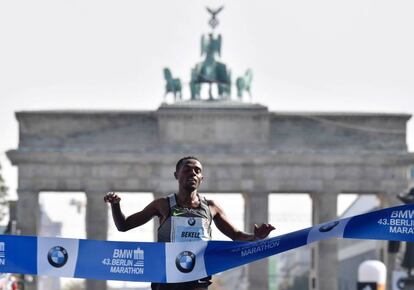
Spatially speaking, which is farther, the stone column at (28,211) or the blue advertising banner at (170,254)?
the stone column at (28,211)

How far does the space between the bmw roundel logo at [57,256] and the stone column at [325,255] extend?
2781 inches

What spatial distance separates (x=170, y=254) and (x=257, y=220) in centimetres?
7143

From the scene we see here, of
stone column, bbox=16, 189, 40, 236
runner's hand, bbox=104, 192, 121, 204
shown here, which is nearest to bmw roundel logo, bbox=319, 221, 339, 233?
runner's hand, bbox=104, 192, 121, 204

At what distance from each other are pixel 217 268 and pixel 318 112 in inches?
2806

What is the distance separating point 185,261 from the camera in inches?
505

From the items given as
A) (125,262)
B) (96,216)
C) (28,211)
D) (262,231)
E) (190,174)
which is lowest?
(125,262)

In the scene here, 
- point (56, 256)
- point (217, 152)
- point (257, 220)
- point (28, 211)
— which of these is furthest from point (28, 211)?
point (56, 256)

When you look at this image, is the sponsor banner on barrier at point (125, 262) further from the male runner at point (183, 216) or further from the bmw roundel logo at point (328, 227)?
the bmw roundel logo at point (328, 227)

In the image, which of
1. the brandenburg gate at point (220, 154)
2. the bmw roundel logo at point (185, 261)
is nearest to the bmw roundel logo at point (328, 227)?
the bmw roundel logo at point (185, 261)

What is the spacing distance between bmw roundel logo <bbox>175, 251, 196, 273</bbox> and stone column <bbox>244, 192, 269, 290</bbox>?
7061cm

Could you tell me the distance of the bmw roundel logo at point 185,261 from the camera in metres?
12.8

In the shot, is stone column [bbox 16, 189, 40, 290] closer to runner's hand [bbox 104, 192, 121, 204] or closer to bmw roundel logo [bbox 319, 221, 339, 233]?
bmw roundel logo [bbox 319, 221, 339, 233]

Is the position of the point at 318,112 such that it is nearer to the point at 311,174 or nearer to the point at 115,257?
the point at 311,174

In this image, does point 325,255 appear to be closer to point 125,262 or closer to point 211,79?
point 211,79
